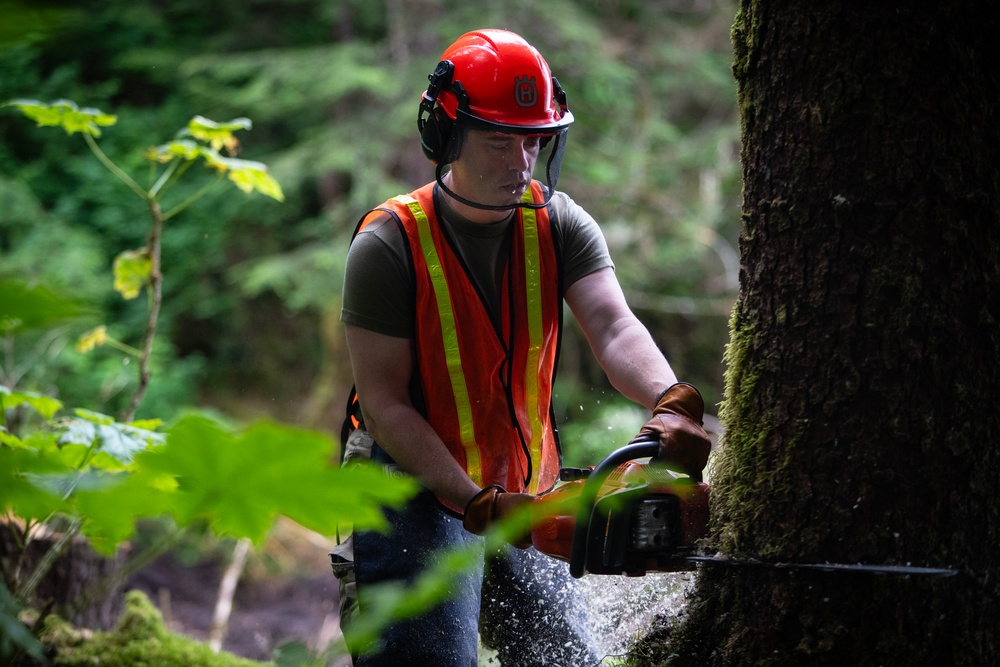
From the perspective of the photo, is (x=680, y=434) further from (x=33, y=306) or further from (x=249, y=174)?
(x=249, y=174)

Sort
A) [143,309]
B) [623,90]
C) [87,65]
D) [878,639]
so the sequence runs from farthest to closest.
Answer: [87,65]
[143,309]
[623,90]
[878,639]

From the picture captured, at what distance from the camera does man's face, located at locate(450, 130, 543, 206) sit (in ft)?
7.52

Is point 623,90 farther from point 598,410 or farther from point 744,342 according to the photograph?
point 744,342

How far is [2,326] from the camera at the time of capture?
0.61 metres

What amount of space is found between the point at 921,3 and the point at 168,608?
22.2 ft

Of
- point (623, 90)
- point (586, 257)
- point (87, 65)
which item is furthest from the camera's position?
point (87, 65)

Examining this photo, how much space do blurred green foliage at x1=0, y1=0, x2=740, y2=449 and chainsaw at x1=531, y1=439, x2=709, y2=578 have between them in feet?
19.1

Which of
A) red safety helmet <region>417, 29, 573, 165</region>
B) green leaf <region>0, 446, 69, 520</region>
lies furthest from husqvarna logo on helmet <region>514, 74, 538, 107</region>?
green leaf <region>0, 446, 69, 520</region>

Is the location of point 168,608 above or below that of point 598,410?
below

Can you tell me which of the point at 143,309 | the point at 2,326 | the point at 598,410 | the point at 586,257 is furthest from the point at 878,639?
the point at 143,309

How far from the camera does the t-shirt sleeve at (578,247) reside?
98.0 inches

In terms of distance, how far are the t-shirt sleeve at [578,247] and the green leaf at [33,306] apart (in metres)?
2.01

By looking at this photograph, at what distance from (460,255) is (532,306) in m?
0.27

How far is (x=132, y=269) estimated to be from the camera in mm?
3449
